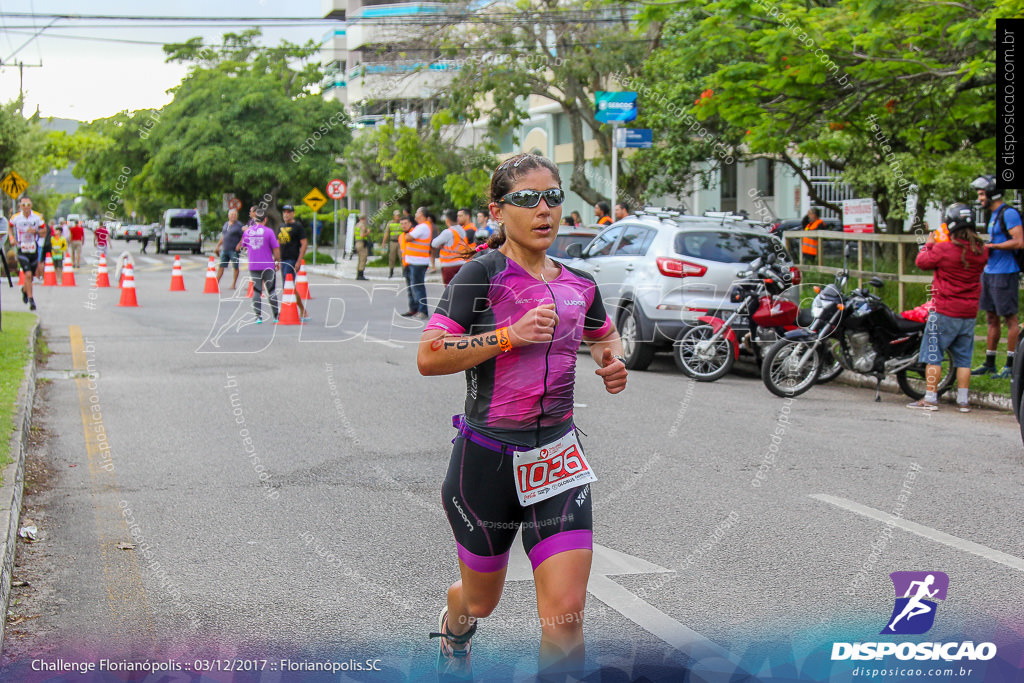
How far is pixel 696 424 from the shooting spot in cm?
1006

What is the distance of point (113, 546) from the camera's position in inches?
243

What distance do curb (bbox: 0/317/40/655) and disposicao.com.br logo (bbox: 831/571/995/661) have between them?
3384 mm

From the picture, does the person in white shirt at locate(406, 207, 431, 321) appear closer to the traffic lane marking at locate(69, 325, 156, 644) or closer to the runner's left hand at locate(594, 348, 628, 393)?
the traffic lane marking at locate(69, 325, 156, 644)

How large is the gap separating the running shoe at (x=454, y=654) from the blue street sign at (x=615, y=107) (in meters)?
18.7

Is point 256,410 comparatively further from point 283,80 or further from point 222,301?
point 283,80

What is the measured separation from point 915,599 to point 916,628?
37cm

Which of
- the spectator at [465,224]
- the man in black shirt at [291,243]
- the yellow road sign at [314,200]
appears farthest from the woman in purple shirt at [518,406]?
the yellow road sign at [314,200]

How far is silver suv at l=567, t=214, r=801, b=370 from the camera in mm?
13414

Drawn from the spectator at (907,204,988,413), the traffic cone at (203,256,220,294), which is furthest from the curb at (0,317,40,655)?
the traffic cone at (203,256,220,294)

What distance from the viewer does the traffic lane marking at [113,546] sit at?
5.07m

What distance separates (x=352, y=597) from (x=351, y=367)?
8365 millimetres

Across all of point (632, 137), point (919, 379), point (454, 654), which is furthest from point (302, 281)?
point (454, 654)

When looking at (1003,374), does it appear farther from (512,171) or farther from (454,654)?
(512,171)

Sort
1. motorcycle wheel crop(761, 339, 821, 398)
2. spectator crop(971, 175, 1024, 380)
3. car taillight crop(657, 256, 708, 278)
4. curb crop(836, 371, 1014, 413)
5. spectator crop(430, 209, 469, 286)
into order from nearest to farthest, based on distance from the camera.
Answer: curb crop(836, 371, 1014, 413), motorcycle wheel crop(761, 339, 821, 398), spectator crop(971, 175, 1024, 380), car taillight crop(657, 256, 708, 278), spectator crop(430, 209, 469, 286)
